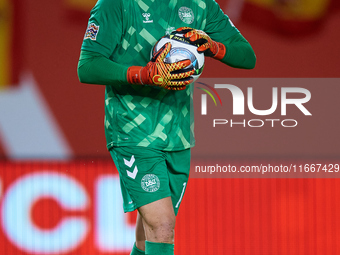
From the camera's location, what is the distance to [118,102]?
6.26 ft

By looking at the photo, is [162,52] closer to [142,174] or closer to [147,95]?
[147,95]

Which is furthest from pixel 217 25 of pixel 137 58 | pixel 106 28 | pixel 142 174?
pixel 142 174

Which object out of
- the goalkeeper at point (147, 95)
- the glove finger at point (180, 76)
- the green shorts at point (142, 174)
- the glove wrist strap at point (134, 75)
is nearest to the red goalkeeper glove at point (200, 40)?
the goalkeeper at point (147, 95)

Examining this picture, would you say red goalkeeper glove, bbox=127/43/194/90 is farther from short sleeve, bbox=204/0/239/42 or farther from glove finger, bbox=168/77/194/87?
short sleeve, bbox=204/0/239/42

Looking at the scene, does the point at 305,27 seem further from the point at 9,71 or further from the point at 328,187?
the point at 9,71

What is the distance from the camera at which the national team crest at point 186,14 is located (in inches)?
77.5

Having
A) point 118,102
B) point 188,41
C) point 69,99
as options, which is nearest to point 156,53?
point 188,41

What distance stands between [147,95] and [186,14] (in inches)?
14.3

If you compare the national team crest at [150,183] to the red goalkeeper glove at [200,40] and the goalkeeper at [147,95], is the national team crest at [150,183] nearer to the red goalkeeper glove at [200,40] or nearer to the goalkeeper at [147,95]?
the goalkeeper at [147,95]

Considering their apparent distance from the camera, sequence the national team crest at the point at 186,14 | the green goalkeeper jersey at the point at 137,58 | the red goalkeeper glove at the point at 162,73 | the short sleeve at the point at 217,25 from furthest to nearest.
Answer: the short sleeve at the point at 217,25
the national team crest at the point at 186,14
the green goalkeeper jersey at the point at 137,58
the red goalkeeper glove at the point at 162,73

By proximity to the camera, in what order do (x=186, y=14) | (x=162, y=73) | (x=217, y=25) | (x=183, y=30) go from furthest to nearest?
1. (x=217, y=25)
2. (x=186, y=14)
3. (x=183, y=30)
4. (x=162, y=73)

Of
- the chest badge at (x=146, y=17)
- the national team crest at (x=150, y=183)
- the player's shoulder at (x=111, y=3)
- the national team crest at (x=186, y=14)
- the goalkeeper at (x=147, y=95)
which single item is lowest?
the national team crest at (x=150, y=183)

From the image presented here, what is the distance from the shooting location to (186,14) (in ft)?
6.49

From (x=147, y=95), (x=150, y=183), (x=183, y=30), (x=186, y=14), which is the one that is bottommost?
(x=150, y=183)
